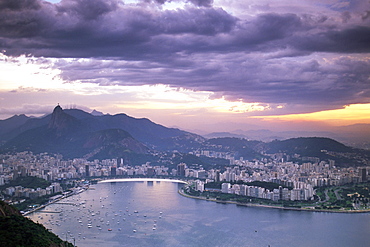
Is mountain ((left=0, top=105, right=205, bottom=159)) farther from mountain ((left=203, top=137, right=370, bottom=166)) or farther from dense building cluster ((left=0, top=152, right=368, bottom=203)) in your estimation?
mountain ((left=203, top=137, right=370, bottom=166))

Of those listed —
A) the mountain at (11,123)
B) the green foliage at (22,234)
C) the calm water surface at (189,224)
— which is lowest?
the calm water surface at (189,224)

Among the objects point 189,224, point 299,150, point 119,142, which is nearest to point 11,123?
point 119,142

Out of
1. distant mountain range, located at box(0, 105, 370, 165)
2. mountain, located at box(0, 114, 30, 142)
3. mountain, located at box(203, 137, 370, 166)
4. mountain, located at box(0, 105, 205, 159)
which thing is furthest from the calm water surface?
mountain, located at box(0, 114, 30, 142)

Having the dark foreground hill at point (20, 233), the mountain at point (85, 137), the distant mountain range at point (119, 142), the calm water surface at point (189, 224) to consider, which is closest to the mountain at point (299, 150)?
the distant mountain range at point (119, 142)

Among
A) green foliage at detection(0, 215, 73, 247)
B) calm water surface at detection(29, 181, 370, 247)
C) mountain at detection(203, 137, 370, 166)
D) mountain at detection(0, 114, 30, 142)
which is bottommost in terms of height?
calm water surface at detection(29, 181, 370, 247)

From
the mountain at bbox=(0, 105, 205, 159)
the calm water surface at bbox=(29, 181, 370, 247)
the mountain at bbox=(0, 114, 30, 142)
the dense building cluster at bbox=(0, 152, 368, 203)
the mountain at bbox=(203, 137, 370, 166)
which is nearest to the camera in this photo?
the calm water surface at bbox=(29, 181, 370, 247)

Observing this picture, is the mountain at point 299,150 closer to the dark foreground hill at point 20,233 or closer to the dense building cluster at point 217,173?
the dense building cluster at point 217,173

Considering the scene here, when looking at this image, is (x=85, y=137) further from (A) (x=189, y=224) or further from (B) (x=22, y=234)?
(B) (x=22, y=234)
